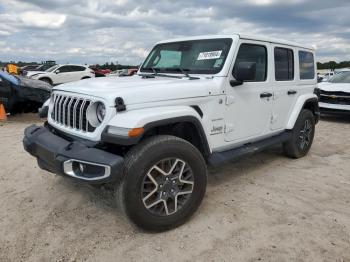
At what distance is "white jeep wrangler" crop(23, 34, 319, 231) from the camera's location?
3.09 meters

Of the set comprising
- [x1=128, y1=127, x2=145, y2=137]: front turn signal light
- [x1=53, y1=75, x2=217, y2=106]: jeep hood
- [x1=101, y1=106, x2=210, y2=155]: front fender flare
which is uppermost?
[x1=53, y1=75, x2=217, y2=106]: jeep hood

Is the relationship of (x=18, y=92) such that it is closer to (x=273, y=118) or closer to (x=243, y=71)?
(x=273, y=118)

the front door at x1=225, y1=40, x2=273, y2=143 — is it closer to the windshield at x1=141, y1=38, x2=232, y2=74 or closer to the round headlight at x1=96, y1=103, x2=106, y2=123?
the windshield at x1=141, y1=38, x2=232, y2=74

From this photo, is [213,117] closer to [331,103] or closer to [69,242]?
[69,242]

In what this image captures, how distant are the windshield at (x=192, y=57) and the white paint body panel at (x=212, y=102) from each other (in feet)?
0.34

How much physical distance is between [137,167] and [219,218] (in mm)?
1155

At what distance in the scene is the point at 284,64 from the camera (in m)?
5.29

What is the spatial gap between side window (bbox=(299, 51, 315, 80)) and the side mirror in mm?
2117

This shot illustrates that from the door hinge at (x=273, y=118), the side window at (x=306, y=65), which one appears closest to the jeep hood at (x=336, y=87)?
the side window at (x=306, y=65)

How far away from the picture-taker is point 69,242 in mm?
3225

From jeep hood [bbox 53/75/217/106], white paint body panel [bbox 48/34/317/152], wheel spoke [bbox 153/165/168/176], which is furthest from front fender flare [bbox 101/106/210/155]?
wheel spoke [bbox 153/165/168/176]

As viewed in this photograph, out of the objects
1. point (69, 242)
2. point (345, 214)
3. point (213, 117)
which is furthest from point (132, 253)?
point (345, 214)

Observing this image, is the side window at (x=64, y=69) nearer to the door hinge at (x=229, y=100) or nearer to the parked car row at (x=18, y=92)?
the parked car row at (x=18, y=92)

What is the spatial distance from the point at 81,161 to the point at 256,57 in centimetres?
278
